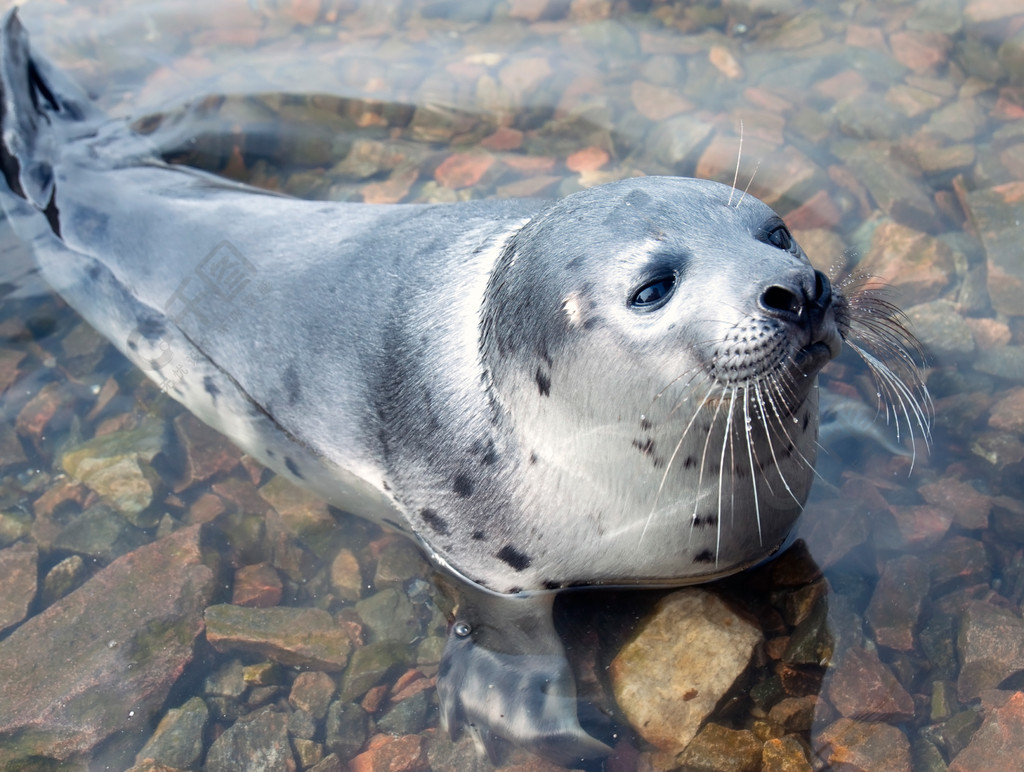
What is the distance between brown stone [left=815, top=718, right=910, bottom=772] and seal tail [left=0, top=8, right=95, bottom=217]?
13.2 ft

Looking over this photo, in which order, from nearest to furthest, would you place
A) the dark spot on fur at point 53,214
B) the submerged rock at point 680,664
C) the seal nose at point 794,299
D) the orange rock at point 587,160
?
the seal nose at point 794,299, the submerged rock at point 680,664, the dark spot on fur at point 53,214, the orange rock at point 587,160

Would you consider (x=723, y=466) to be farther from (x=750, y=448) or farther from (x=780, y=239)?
(x=780, y=239)

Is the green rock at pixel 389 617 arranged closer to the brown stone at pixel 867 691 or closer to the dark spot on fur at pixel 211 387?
the dark spot on fur at pixel 211 387

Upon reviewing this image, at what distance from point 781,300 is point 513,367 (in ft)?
2.92

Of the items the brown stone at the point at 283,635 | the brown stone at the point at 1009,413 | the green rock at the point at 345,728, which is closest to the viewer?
the green rock at the point at 345,728

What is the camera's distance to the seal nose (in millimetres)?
2348

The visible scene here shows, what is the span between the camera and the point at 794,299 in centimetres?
235

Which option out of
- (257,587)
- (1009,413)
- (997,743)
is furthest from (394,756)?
(1009,413)

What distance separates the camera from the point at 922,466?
12.3 ft

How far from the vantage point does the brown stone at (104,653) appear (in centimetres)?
329

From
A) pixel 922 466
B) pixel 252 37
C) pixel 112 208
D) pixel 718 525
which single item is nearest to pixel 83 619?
pixel 112 208

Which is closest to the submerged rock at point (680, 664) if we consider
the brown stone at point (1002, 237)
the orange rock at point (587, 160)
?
the brown stone at point (1002, 237)

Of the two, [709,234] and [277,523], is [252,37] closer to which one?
[277,523]

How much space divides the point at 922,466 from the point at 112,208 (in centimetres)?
361
